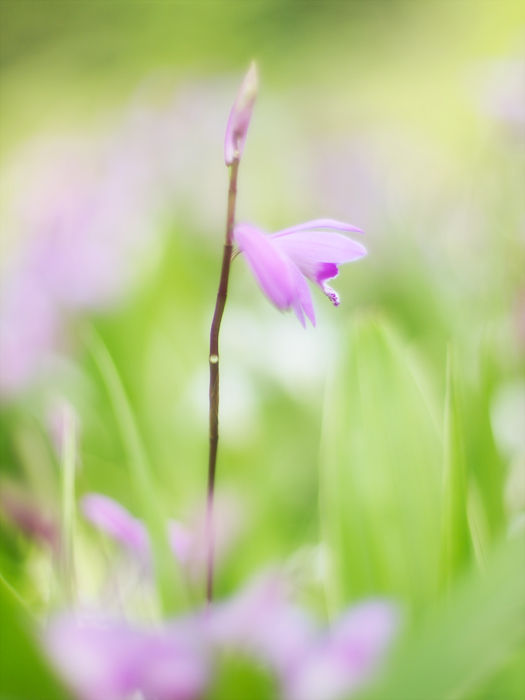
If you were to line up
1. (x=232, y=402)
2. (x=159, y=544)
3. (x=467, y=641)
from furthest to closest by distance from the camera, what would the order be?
(x=232, y=402) < (x=159, y=544) < (x=467, y=641)

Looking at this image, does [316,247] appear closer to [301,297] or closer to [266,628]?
[301,297]

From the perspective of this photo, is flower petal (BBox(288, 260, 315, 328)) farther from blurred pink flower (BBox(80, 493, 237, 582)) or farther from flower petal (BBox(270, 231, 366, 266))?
blurred pink flower (BBox(80, 493, 237, 582))

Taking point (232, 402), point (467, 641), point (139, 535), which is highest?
point (232, 402)

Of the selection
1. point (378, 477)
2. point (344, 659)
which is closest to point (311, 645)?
point (344, 659)

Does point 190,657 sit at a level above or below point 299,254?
below

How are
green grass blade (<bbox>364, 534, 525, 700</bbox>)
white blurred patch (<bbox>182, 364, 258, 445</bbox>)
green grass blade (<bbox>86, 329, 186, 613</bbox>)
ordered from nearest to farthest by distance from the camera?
green grass blade (<bbox>364, 534, 525, 700</bbox>) < green grass blade (<bbox>86, 329, 186, 613</bbox>) < white blurred patch (<bbox>182, 364, 258, 445</bbox>)

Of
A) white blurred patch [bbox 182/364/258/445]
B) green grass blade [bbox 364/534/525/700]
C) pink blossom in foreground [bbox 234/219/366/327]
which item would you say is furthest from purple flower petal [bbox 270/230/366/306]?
white blurred patch [bbox 182/364/258/445]

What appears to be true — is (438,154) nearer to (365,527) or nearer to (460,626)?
(365,527)
